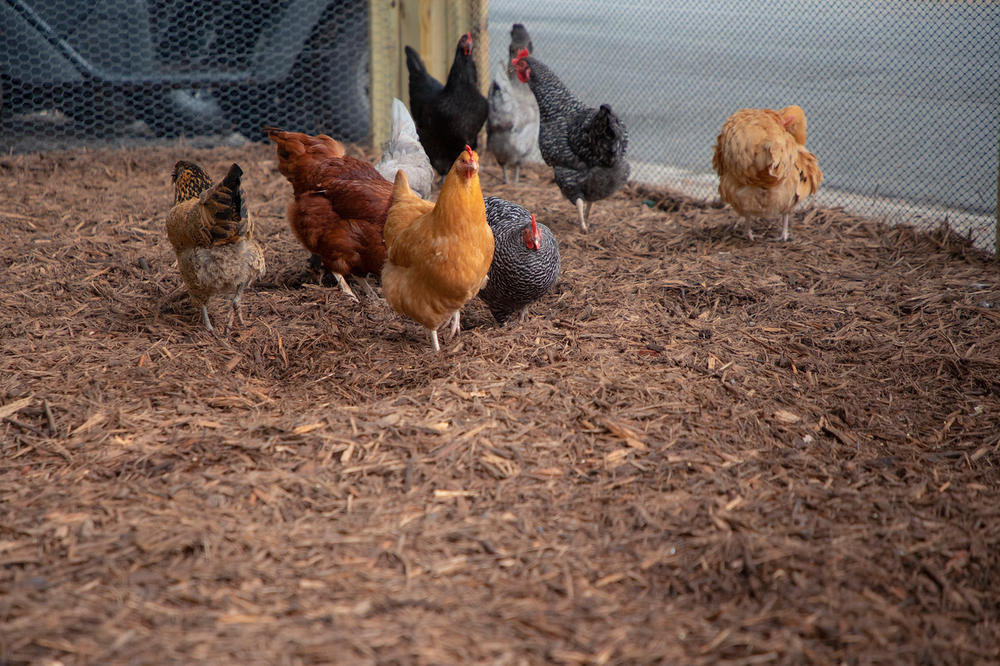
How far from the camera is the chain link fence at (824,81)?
16.8 feet

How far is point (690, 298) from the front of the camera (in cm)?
433

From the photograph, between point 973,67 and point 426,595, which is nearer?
point 426,595

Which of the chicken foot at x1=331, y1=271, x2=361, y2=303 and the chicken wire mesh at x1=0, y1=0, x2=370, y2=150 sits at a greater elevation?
the chicken wire mesh at x1=0, y1=0, x2=370, y2=150

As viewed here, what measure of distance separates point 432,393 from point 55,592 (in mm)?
1495

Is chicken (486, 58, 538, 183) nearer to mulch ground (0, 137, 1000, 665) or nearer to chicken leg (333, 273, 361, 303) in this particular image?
mulch ground (0, 137, 1000, 665)

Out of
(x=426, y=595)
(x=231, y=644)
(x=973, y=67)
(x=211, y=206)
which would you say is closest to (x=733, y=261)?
(x=973, y=67)

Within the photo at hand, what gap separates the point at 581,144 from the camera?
5504 millimetres

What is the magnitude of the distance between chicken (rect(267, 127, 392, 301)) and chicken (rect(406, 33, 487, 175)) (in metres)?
1.79

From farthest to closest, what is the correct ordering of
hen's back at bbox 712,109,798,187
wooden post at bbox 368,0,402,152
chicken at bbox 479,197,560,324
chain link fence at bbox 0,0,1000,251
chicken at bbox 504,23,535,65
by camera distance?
wooden post at bbox 368,0,402,152, chicken at bbox 504,23,535,65, chain link fence at bbox 0,0,1000,251, hen's back at bbox 712,109,798,187, chicken at bbox 479,197,560,324

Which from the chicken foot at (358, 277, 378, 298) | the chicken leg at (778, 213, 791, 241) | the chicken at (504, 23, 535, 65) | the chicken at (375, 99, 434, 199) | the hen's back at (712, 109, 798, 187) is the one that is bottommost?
the chicken foot at (358, 277, 378, 298)

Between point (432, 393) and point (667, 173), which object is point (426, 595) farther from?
point (667, 173)

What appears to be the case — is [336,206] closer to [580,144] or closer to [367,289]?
[367,289]

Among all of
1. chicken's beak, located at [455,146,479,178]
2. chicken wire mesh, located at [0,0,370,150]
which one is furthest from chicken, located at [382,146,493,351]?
chicken wire mesh, located at [0,0,370,150]

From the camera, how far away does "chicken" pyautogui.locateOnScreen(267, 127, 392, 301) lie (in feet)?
14.1
